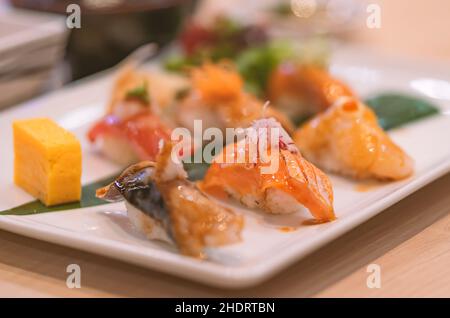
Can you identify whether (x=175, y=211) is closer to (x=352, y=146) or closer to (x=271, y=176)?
(x=271, y=176)

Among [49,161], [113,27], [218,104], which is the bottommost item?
[49,161]

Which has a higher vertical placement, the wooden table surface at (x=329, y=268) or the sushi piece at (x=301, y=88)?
the sushi piece at (x=301, y=88)

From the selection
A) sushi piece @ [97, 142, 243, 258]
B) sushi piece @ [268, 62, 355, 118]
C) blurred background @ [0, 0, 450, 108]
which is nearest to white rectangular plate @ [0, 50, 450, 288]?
sushi piece @ [97, 142, 243, 258]

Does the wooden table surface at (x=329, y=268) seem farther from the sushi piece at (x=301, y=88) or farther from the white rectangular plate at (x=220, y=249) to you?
the sushi piece at (x=301, y=88)

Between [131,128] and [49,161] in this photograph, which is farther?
[131,128]

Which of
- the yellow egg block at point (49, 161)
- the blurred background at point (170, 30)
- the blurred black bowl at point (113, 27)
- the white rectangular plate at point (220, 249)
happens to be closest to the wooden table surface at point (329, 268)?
the white rectangular plate at point (220, 249)

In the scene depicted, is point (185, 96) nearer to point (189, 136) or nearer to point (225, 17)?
point (189, 136)

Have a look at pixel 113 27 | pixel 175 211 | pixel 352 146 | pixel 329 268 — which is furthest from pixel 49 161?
pixel 113 27
